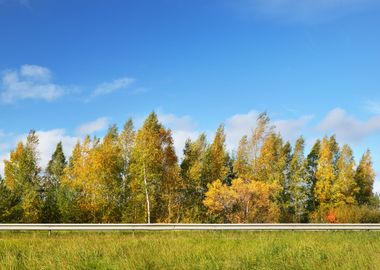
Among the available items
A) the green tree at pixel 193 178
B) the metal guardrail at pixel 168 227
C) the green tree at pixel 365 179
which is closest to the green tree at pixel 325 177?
the green tree at pixel 365 179

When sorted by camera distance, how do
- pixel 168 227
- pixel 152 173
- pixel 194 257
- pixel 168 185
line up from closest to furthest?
pixel 194 257, pixel 168 227, pixel 152 173, pixel 168 185

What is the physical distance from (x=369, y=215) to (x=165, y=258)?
104ft

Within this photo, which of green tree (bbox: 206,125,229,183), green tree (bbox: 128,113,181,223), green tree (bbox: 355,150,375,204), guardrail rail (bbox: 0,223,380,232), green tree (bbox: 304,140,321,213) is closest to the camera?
guardrail rail (bbox: 0,223,380,232)

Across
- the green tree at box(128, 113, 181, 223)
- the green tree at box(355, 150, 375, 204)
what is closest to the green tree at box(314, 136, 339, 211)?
the green tree at box(355, 150, 375, 204)

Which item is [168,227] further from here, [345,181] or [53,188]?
[345,181]

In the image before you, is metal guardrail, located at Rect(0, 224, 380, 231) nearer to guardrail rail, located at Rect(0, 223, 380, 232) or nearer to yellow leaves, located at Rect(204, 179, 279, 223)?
guardrail rail, located at Rect(0, 223, 380, 232)

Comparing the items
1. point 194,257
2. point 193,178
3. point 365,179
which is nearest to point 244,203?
point 193,178

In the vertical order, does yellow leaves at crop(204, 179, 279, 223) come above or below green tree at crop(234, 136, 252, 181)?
below

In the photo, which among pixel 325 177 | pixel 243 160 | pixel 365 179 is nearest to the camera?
pixel 243 160

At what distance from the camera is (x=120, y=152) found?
138 feet

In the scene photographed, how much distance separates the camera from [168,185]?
139ft

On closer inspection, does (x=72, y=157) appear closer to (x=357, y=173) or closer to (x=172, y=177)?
(x=172, y=177)

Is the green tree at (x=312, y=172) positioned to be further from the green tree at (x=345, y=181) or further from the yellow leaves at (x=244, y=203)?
the yellow leaves at (x=244, y=203)

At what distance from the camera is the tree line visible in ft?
120
